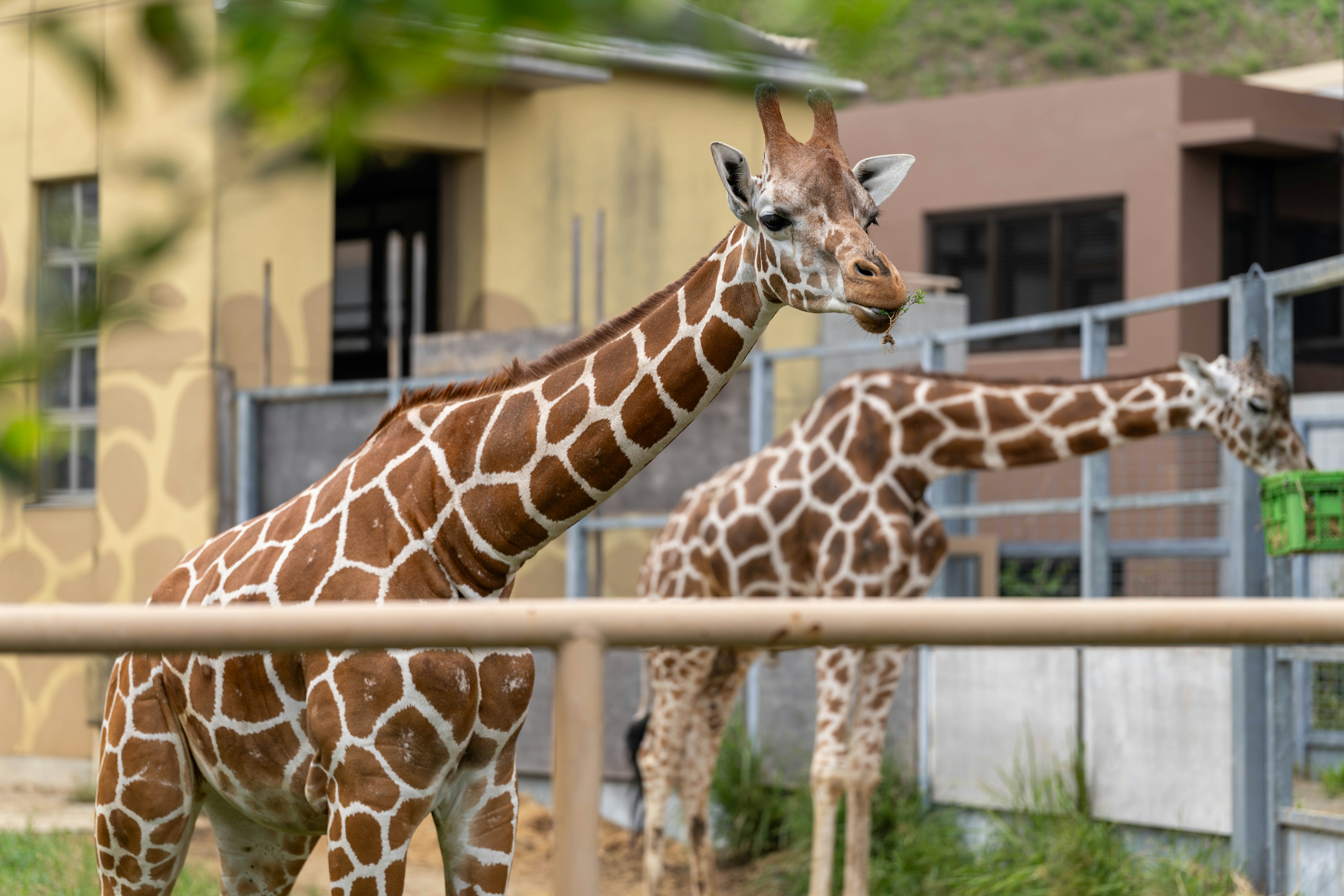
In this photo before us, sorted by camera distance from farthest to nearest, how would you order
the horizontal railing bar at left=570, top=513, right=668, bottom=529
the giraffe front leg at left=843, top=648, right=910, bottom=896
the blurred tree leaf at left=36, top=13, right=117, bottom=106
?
the horizontal railing bar at left=570, top=513, right=668, bottom=529 < the giraffe front leg at left=843, top=648, right=910, bottom=896 < the blurred tree leaf at left=36, top=13, right=117, bottom=106

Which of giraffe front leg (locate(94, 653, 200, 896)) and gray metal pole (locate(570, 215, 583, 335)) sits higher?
gray metal pole (locate(570, 215, 583, 335))

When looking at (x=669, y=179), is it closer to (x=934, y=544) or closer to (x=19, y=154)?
(x=19, y=154)

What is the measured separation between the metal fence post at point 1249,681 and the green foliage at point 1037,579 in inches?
135

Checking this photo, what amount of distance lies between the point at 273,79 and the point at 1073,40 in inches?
1981

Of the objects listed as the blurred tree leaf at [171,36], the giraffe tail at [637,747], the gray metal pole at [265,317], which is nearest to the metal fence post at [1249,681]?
the giraffe tail at [637,747]

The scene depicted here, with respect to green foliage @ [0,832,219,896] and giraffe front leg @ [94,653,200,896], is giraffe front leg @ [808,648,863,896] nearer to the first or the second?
green foliage @ [0,832,219,896]

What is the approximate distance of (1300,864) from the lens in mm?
5668

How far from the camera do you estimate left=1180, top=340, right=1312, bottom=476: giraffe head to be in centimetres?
576

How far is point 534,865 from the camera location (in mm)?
7723

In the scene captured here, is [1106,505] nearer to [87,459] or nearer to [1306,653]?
[1306,653]

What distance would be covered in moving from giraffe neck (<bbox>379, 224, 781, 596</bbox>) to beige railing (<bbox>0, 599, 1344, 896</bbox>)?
4.74 feet

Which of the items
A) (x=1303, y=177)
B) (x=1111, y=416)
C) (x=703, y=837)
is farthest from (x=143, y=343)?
(x=1303, y=177)

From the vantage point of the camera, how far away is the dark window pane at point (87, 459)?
10.1 metres

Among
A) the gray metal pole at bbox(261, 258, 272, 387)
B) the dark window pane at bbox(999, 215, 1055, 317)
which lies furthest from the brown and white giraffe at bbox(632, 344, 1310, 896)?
the dark window pane at bbox(999, 215, 1055, 317)
